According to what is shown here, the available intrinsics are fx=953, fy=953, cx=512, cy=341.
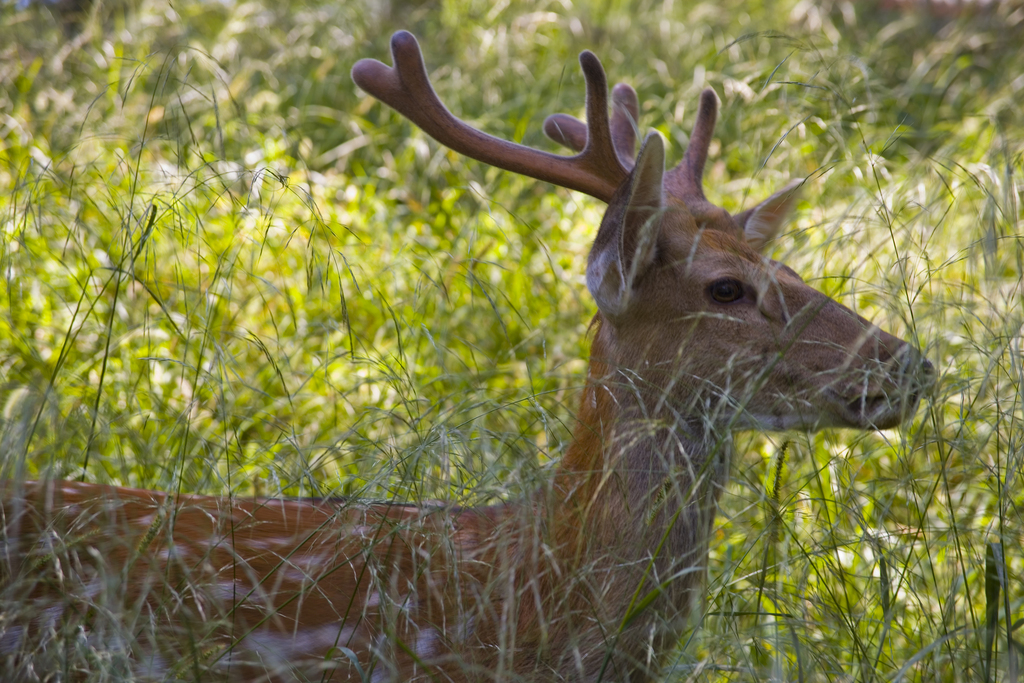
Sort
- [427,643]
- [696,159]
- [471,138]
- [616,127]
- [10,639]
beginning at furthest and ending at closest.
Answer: [616,127] → [696,159] → [471,138] → [427,643] → [10,639]

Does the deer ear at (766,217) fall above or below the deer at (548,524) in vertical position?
above

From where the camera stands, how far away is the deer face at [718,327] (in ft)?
7.25

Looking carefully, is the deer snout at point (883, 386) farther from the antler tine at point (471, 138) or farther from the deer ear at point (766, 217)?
the antler tine at point (471, 138)

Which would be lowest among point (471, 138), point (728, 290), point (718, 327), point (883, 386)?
point (883, 386)

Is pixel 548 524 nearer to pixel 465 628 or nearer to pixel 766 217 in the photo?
pixel 465 628

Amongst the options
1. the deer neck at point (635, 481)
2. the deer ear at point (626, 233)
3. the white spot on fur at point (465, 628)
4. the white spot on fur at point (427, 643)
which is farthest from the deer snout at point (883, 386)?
the white spot on fur at point (427, 643)

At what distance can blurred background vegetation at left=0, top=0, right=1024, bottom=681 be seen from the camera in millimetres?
2012

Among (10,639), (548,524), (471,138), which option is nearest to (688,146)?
(471,138)

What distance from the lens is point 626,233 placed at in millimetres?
2371

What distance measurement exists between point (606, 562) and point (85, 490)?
121 cm

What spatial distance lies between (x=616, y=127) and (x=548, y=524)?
1.71m

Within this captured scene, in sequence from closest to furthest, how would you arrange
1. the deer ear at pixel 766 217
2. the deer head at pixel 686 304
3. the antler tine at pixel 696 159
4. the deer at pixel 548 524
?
the deer at pixel 548 524
the deer head at pixel 686 304
the antler tine at pixel 696 159
the deer ear at pixel 766 217

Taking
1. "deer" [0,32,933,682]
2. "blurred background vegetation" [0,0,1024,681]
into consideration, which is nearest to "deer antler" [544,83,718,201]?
"deer" [0,32,933,682]

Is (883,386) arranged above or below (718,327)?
below
